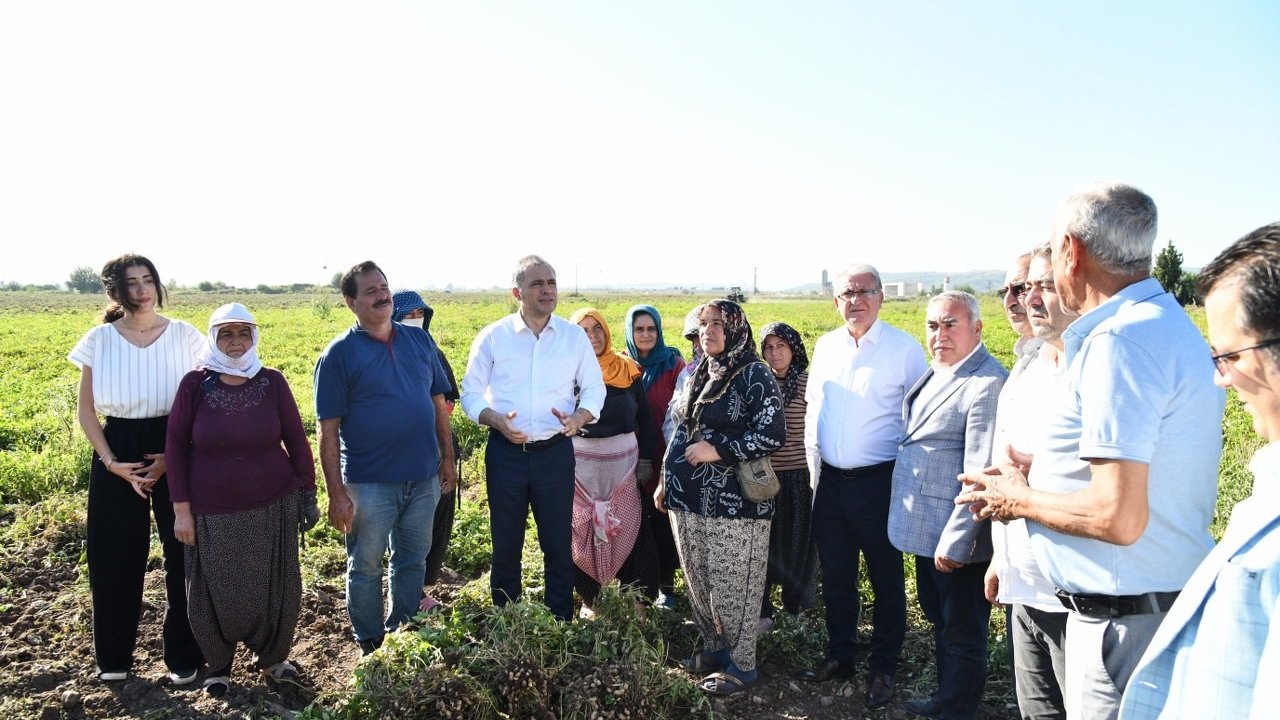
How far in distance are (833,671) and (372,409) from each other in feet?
8.37

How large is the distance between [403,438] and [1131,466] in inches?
117

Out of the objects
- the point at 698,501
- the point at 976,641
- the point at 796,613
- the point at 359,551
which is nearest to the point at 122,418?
the point at 359,551

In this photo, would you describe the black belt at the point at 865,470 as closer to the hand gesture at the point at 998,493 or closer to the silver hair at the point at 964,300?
the silver hair at the point at 964,300

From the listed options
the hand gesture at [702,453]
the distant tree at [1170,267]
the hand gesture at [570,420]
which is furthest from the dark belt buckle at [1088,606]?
the distant tree at [1170,267]

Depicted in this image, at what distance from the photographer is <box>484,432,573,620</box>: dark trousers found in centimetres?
399

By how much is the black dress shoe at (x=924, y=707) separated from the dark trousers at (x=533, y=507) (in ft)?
5.70

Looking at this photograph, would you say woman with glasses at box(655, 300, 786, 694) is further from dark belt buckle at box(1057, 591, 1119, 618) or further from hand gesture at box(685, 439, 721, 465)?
dark belt buckle at box(1057, 591, 1119, 618)

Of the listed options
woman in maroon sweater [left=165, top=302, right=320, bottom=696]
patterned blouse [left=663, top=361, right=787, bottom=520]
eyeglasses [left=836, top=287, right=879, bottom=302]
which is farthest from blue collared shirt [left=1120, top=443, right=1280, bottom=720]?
woman in maroon sweater [left=165, top=302, right=320, bottom=696]

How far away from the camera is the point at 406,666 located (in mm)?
2902

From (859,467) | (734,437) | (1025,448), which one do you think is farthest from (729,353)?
(1025,448)

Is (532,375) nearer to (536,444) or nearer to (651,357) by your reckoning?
(536,444)

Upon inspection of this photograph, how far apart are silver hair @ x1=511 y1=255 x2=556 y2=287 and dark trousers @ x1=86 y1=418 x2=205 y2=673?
182cm

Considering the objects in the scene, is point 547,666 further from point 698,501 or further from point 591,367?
point 591,367

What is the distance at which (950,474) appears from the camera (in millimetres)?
3215
